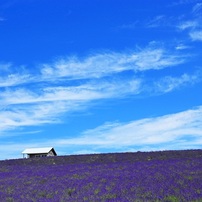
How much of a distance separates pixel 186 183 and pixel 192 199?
326 cm

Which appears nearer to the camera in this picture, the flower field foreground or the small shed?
the flower field foreground

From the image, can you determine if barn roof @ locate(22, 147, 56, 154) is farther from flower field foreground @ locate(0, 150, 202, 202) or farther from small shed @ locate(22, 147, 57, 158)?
flower field foreground @ locate(0, 150, 202, 202)

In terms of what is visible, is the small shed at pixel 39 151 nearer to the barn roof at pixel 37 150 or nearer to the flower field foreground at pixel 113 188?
the barn roof at pixel 37 150

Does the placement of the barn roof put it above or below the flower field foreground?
above

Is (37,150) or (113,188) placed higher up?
(37,150)

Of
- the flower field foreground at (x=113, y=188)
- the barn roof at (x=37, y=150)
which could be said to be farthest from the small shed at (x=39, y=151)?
the flower field foreground at (x=113, y=188)

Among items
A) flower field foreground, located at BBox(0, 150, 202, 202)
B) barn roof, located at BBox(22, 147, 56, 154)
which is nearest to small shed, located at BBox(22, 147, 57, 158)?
barn roof, located at BBox(22, 147, 56, 154)

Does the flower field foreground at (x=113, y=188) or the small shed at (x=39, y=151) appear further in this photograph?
the small shed at (x=39, y=151)

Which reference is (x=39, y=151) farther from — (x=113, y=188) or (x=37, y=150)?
(x=113, y=188)

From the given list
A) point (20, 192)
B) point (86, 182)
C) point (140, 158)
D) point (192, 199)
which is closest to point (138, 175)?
point (86, 182)

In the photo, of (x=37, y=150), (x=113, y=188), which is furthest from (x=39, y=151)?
(x=113, y=188)

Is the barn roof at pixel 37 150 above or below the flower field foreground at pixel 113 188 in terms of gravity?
above

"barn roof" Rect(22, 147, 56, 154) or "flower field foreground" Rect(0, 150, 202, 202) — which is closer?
"flower field foreground" Rect(0, 150, 202, 202)

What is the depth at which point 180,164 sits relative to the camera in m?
18.7
